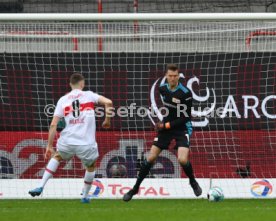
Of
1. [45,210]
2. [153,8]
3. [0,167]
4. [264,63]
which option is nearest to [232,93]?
[264,63]

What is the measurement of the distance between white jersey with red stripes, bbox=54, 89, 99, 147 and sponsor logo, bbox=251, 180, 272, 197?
3.68 meters

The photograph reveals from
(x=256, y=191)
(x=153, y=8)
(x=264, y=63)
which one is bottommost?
(x=256, y=191)

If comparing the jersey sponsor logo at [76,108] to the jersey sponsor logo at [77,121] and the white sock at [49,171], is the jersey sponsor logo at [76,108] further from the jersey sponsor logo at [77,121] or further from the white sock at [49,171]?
the white sock at [49,171]

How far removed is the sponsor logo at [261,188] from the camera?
13.1 meters

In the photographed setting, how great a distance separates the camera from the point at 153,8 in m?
16.9

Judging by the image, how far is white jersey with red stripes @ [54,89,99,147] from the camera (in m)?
10.8

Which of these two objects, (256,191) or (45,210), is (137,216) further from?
(256,191)

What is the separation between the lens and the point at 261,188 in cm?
1312

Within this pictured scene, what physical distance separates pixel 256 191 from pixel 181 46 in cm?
317

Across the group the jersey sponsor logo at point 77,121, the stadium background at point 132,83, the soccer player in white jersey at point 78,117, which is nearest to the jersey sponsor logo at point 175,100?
the soccer player in white jersey at point 78,117

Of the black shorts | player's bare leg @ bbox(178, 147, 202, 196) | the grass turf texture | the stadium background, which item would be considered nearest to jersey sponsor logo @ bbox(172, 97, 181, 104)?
the black shorts

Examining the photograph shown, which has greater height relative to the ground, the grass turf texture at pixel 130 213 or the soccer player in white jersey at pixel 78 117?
the soccer player in white jersey at pixel 78 117

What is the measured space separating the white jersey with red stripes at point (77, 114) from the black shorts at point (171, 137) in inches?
45.4

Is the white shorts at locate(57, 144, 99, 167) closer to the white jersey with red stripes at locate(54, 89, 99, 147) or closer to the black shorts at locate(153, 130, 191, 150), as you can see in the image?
the white jersey with red stripes at locate(54, 89, 99, 147)
